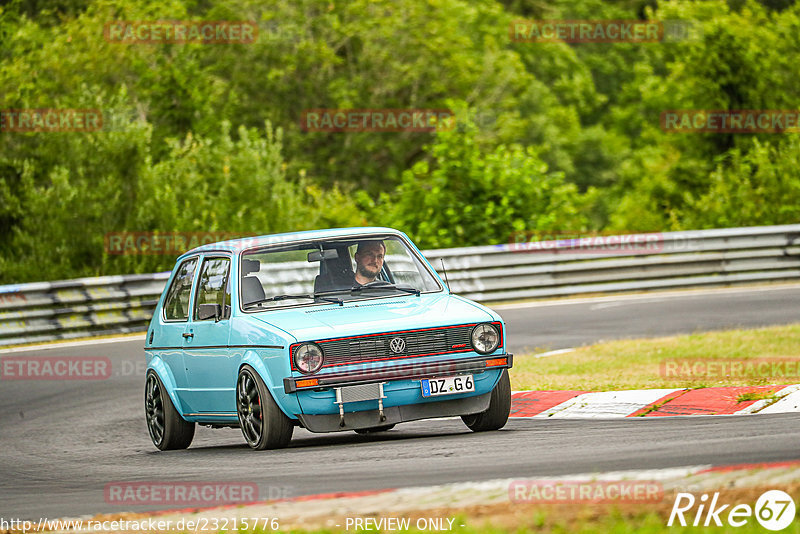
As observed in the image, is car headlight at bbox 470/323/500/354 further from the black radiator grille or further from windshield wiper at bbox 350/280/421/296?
windshield wiper at bbox 350/280/421/296

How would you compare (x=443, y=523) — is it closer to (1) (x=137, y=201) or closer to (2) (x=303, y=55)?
(1) (x=137, y=201)

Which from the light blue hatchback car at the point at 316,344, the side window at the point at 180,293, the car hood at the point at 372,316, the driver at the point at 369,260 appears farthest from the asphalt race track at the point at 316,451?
the driver at the point at 369,260

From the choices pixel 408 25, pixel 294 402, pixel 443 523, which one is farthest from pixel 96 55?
pixel 443 523

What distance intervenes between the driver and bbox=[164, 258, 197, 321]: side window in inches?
59.8

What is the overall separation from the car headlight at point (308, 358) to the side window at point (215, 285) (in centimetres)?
122

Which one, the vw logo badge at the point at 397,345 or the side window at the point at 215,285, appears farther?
the side window at the point at 215,285

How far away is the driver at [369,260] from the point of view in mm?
9922

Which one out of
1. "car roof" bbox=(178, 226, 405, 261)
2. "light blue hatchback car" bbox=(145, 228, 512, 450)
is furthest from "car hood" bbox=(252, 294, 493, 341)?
"car roof" bbox=(178, 226, 405, 261)

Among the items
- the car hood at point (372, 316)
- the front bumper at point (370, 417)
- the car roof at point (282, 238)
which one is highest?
the car roof at point (282, 238)

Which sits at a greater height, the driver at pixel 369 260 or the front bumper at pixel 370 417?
the driver at pixel 369 260

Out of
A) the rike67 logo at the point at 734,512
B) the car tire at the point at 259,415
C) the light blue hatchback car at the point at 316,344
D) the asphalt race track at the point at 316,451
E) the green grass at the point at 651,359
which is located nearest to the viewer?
the rike67 logo at the point at 734,512

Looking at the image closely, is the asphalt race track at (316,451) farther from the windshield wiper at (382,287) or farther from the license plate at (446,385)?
the windshield wiper at (382,287)

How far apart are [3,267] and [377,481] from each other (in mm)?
18269

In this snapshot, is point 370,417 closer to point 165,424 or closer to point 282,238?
point 282,238
